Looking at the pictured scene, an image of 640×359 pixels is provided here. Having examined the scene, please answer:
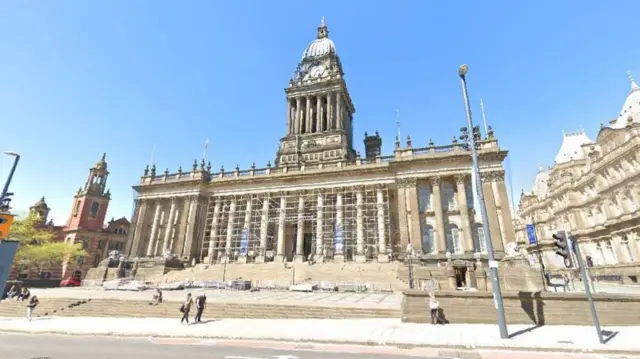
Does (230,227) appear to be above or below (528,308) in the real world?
above

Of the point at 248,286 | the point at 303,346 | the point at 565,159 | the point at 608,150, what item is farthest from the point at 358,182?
the point at 565,159

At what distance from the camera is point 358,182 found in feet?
128

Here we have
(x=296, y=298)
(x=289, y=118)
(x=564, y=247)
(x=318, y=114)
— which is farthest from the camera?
(x=289, y=118)

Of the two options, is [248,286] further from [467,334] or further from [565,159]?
[565,159]

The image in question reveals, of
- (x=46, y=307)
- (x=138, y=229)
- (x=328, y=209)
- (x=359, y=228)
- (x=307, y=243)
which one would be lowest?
(x=46, y=307)

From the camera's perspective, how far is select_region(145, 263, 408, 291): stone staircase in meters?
29.4

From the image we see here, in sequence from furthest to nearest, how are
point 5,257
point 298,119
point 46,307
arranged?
point 298,119
point 46,307
point 5,257

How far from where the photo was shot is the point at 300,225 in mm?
39125

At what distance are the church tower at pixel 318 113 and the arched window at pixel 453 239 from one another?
62.9ft

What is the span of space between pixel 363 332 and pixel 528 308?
7333 millimetres

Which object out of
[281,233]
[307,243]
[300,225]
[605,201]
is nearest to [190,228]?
[281,233]

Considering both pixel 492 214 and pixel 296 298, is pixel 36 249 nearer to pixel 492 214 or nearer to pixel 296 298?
pixel 296 298

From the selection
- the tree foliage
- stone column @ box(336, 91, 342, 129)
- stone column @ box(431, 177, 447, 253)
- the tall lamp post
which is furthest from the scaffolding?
the tall lamp post

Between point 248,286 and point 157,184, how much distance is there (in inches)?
1077
